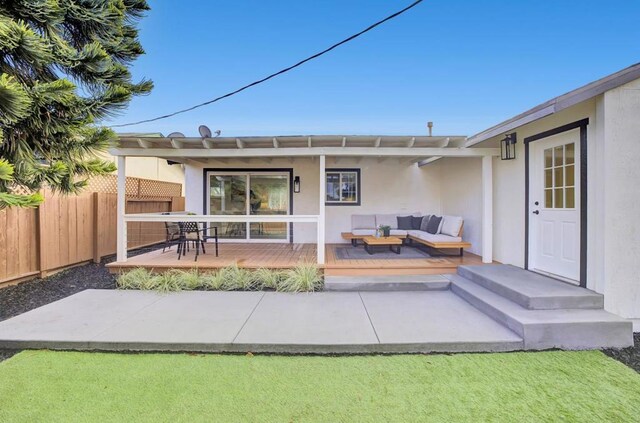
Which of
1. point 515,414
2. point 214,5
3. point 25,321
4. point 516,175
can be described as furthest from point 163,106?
point 515,414

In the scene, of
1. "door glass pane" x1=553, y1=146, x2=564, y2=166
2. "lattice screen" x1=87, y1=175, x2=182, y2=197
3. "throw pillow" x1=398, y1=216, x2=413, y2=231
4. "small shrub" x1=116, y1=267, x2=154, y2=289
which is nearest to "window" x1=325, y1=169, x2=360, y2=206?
"throw pillow" x1=398, y1=216, x2=413, y2=231

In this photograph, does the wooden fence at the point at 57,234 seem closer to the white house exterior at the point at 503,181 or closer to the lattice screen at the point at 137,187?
the lattice screen at the point at 137,187

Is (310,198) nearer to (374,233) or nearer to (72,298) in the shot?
(374,233)

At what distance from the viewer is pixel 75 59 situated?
265 cm

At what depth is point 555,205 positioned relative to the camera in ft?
15.0

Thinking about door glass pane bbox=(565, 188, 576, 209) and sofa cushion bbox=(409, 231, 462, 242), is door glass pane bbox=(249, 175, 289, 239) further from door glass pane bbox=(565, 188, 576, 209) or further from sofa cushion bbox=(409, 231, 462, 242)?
door glass pane bbox=(565, 188, 576, 209)

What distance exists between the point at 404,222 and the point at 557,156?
13.1ft

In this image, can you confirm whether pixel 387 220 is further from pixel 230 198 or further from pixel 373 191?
pixel 230 198

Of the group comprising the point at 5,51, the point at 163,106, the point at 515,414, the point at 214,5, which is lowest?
the point at 515,414

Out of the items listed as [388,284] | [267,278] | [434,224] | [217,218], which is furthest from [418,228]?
[217,218]

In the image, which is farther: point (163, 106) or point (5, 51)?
point (163, 106)

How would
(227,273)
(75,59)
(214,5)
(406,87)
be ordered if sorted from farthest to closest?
(406,87) → (214,5) → (227,273) → (75,59)

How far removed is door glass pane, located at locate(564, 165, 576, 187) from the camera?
14.0ft

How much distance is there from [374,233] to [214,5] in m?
7.53
